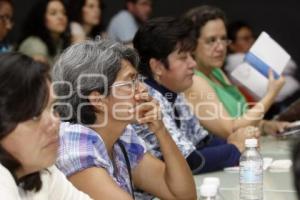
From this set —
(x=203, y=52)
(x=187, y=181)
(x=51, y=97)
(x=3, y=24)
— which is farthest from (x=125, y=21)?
(x=51, y=97)

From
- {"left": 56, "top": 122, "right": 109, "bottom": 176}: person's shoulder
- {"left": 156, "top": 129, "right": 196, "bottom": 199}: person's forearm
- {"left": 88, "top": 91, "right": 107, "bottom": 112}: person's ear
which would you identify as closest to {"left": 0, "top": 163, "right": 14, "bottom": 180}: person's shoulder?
{"left": 56, "top": 122, "right": 109, "bottom": 176}: person's shoulder

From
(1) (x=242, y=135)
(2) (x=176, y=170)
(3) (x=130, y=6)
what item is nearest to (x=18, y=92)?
(2) (x=176, y=170)

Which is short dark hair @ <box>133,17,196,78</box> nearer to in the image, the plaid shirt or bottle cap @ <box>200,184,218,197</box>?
the plaid shirt

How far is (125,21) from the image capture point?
213 inches

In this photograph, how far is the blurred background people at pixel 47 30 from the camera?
15.3 feet

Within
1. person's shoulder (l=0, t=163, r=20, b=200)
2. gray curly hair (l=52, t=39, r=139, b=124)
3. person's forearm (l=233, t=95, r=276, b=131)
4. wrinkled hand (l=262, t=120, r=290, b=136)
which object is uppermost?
gray curly hair (l=52, t=39, r=139, b=124)

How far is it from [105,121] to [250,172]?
47 centimetres

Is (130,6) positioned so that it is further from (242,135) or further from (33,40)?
(242,135)

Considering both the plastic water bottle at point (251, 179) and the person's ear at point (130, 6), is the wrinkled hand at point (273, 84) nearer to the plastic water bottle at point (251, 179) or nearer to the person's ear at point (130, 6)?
the plastic water bottle at point (251, 179)

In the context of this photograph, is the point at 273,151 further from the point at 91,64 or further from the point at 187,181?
the point at 91,64

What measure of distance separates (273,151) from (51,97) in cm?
170

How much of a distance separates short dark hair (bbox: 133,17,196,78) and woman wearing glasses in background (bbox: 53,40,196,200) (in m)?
0.49

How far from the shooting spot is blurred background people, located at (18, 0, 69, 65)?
4.65 metres

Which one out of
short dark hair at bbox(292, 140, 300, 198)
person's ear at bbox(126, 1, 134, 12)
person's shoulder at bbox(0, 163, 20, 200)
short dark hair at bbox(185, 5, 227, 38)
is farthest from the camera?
person's ear at bbox(126, 1, 134, 12)
